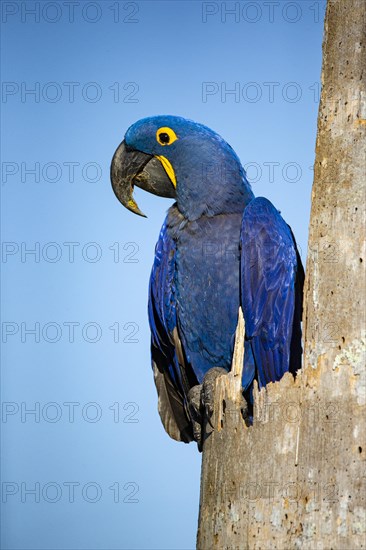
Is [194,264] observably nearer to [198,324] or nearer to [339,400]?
[198,324]

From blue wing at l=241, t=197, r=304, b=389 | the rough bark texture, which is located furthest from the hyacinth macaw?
the rough bark texture

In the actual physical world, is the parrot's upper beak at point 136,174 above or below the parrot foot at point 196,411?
above

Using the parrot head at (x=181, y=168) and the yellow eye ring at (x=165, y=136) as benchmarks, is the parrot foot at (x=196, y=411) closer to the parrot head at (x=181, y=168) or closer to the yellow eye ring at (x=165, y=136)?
the parrot head at (x=181, y=168)

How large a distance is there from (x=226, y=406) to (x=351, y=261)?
0.89m

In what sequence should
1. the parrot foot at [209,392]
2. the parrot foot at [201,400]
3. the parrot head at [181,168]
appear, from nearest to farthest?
1. the parrot foot at [209,392]
2. the parrot foot at [201,400]
3. the parrot head at [181,168]

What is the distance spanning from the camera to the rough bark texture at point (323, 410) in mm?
2787

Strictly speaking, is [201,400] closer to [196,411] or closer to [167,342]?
[196,411]

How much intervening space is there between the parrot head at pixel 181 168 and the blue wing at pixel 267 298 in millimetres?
395

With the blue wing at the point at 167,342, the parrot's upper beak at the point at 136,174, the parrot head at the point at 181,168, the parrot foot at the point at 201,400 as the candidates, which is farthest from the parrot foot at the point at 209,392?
the parrot's upper beak at the point at 136,174

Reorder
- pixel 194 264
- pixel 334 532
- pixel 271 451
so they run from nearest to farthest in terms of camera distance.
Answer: pixel 334 532, pixel 271 451, pixel 194 264

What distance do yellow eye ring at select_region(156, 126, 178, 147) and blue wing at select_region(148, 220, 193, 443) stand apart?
587 millimetres

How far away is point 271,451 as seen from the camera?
293cm

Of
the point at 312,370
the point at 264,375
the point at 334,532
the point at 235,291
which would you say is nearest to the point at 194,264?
the point at 235,291

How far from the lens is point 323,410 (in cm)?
287
